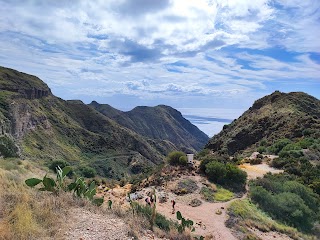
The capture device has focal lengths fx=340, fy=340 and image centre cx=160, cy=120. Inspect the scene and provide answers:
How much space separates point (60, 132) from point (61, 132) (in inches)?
21.0

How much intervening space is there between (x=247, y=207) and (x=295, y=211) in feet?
9.47

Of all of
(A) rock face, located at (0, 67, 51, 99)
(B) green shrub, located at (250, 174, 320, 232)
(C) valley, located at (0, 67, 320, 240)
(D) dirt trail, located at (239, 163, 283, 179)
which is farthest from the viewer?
(A) rock face, located at (0, 67, 51, 99)

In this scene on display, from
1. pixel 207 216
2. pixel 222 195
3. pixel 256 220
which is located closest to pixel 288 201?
pixel 256 220

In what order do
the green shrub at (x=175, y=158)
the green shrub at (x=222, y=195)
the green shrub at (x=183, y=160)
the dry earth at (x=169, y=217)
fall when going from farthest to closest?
the green shrub at (x=175, y=158) < the green shrub at (x=183, y=160) < the green shrub at (x=222, y=195) < the dry earth at (x=169, y=217)

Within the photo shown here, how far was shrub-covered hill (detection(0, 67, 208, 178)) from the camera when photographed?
89.6 m

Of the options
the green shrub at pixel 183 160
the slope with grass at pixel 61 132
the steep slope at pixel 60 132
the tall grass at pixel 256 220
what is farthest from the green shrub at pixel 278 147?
the steep slope at pixel 60 132

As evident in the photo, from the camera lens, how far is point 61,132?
11156 cm

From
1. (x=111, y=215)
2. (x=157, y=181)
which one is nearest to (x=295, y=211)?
(x=157, y=181)

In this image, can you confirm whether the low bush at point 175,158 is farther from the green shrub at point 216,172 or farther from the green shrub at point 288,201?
the green shrub at point 288,201

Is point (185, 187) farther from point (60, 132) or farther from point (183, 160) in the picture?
point (60, 132)

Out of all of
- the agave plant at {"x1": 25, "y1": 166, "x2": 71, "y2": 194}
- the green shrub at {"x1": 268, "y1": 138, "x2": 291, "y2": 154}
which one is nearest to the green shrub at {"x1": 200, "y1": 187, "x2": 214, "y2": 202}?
the agave plant at {"x1": 25, "y1": 166, "x2": 71, "y2": 194}

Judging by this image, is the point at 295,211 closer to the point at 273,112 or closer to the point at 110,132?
the point at 273,112

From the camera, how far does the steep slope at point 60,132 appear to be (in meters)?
89.7

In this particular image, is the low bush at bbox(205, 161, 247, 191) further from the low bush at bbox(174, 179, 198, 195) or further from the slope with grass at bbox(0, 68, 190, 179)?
the slope with grass at bbox(0, 68, 190, 179)
